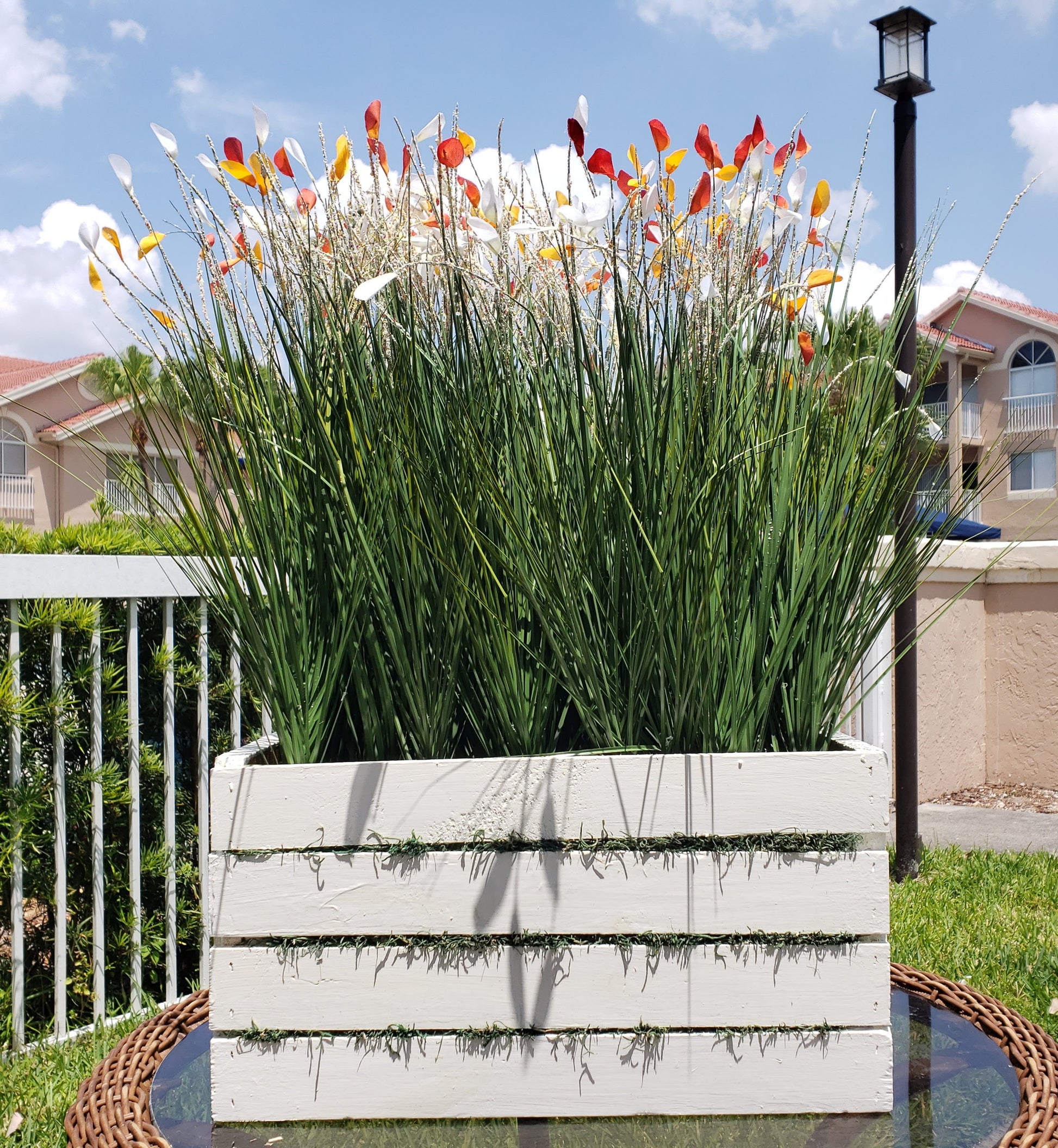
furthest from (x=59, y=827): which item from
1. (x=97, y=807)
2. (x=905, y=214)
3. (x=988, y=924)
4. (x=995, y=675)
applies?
(x=995, y=675)

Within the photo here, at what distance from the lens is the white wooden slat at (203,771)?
2426 mm

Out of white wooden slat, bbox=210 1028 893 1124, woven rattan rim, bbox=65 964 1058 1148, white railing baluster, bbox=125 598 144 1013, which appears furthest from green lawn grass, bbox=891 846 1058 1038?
white railing baluster, bbox=125 598 144 1013

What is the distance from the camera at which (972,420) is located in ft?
91.0

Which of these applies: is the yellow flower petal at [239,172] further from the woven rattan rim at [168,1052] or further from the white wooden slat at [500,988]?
the woven rattan rim at [168,1052]

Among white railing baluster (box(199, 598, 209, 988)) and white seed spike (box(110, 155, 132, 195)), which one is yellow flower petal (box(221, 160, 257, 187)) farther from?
white railing baluster (box(199, 598, 209, 988))

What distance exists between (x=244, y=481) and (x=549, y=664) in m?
0.50

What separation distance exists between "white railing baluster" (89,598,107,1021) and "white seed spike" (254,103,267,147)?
134 centimetres

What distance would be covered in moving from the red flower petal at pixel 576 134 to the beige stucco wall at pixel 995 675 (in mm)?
4506

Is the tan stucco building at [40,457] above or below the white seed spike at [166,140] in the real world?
above

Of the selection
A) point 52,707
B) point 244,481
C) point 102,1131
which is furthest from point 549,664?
point 52,707

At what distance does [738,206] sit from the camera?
1374 mm

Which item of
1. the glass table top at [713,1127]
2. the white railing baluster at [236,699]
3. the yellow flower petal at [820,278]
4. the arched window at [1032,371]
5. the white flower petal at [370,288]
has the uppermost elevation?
the arched window at [1032,371]

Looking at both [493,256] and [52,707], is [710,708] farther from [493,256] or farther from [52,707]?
[52,707]

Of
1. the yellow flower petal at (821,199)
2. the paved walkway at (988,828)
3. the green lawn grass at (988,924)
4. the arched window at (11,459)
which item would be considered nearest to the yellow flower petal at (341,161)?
the yellow flower petal at (821,199)
